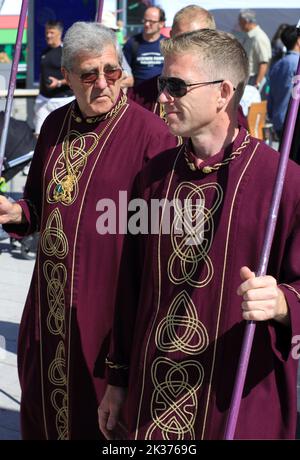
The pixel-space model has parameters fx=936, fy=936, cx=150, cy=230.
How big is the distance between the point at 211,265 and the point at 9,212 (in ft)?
3.87

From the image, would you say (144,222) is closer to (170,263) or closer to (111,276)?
(170,263)

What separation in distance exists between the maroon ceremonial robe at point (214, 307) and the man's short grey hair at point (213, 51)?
198 millimetres

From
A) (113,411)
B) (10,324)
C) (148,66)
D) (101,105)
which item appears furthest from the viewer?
(148,66)

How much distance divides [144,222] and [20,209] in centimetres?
83

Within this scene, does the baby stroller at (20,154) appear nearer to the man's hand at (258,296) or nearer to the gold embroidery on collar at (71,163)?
the gold embroidery on collar at (71,163)

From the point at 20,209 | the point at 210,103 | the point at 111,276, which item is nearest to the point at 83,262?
the point at 111,276

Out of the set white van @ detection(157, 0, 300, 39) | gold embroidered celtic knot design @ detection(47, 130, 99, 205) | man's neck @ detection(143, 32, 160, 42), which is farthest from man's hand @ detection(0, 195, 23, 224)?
white van @ detection(157, 0, 300, 39)

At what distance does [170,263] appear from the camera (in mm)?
2613

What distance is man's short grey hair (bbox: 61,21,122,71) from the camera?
3.37m

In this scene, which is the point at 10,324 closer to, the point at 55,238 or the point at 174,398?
the point at 55,238

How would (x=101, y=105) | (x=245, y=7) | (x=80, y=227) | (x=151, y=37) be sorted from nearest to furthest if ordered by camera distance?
(x=80, y=227)
(x=101, y=105)
(x=151, y=37)
(x=245, y=7)

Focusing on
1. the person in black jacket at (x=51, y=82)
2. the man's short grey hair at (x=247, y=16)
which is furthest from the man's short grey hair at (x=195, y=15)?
the man's short grey hair at (x=247, y=16)

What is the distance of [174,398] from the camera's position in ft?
8.56

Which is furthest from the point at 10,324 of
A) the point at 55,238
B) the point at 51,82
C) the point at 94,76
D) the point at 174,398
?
the point at 51,82
